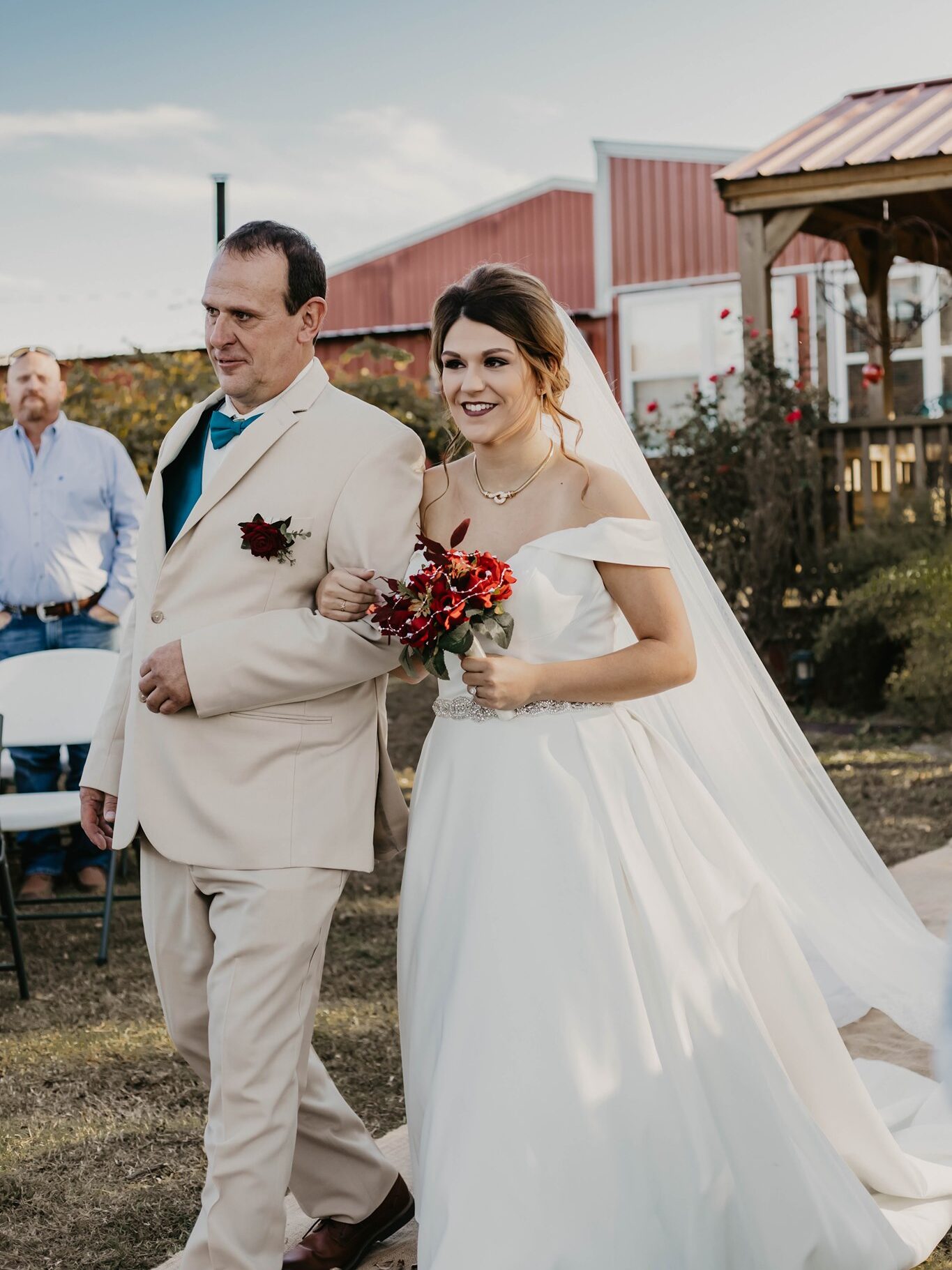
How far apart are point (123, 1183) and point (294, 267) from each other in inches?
93.9

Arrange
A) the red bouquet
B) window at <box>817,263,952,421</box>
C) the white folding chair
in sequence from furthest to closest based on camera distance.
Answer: window at <box>817,263,952,421</box>
the white folding chair
the red bouquet

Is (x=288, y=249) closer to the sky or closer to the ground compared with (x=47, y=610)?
closer to the sky

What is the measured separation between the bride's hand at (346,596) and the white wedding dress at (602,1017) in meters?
0.32

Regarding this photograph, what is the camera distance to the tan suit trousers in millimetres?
2697

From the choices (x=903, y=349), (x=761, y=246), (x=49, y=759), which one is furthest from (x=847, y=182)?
(x=49, y=759)

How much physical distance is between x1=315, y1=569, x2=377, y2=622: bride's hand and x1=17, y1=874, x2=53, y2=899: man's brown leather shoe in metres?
4.02

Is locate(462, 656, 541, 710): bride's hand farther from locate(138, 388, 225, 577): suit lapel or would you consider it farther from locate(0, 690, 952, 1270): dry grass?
locate(0, 690, 952, 1270): dry grass

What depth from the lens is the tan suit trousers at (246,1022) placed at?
8.85 feet

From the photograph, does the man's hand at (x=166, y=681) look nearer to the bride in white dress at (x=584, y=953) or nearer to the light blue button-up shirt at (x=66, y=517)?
the bride in white dress at (x=584, y=953)

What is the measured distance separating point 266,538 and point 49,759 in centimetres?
437

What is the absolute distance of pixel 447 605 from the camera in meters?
2.69

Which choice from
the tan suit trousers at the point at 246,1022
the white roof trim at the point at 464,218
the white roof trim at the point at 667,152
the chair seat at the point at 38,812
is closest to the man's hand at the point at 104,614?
the chair seat at the point at 38,812

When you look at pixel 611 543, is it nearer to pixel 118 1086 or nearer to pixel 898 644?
pixel 118 1086

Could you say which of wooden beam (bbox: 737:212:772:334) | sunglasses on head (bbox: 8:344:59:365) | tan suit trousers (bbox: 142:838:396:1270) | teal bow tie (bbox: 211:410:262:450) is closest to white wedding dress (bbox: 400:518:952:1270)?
tan suit trousers (bbox: 142:838:396:1270)
